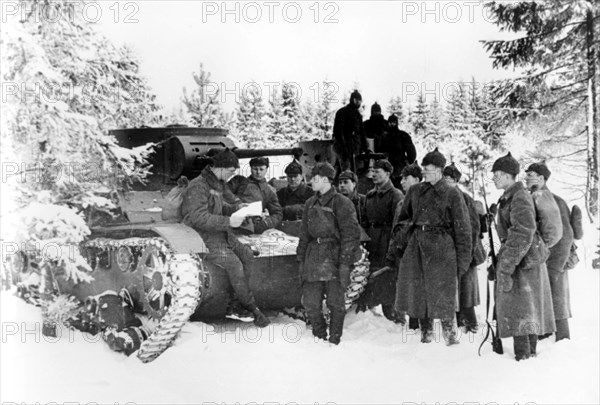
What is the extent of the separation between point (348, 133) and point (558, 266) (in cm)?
378

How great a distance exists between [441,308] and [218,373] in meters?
2.24

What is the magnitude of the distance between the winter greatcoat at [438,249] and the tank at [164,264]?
0.94 metres

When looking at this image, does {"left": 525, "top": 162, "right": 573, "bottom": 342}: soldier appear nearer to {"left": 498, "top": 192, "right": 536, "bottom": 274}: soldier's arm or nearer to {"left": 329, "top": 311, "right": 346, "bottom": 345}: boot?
{"left": 498, "top": 192, "right": 536, "bottom": 274}: soldier's arm

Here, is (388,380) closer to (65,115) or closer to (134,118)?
(65,115)

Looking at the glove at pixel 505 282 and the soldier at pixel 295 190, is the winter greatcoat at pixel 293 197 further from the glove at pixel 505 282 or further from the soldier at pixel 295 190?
the glove at pixel 505 282

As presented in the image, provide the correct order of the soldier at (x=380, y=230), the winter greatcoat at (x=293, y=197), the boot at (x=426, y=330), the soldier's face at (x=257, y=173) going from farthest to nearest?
1. the winter greatcoat at (x=293, y=197)
2. the soldier's face at (x=257, y=173)
3. the soldier at (x=380, y=230)
4. the boot at (x=426, y=330)

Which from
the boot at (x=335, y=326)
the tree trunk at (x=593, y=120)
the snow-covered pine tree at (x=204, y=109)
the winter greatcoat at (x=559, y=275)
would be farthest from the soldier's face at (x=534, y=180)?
the snow-covered pine tree at (x=204, y=109)

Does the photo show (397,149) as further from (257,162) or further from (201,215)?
(201,215)

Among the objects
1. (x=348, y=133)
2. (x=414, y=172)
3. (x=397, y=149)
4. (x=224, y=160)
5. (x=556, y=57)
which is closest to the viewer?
(x=224, y=160)

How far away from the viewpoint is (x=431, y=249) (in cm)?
671

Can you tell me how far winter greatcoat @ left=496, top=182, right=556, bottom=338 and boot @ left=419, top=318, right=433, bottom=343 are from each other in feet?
3.03

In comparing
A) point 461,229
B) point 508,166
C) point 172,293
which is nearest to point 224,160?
point 172,293

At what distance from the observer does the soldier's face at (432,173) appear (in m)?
6.79

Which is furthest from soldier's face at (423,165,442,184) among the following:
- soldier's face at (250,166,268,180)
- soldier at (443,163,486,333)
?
soldier's face at (250,166,268,180)
